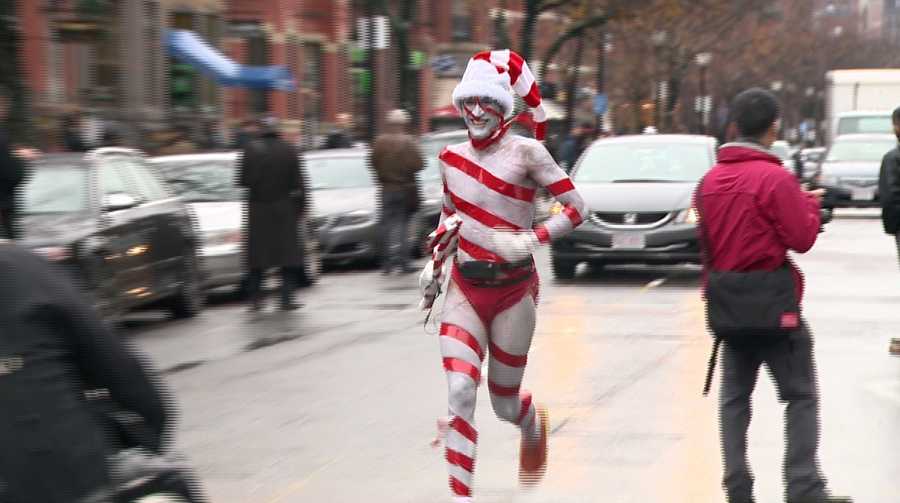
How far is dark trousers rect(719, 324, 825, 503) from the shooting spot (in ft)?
21.4

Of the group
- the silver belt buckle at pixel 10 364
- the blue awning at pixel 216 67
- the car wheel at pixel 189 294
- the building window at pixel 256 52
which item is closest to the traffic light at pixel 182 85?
the blue awning at pixel 216 67

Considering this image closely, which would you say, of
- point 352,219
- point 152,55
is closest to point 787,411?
point 352,219

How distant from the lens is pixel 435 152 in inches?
980

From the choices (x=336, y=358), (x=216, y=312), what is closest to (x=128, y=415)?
(x=336, y=358)

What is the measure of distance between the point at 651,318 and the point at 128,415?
10931mm

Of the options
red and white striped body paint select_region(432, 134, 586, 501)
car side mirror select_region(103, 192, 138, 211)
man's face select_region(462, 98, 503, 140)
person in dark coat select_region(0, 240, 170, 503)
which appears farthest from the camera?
car side mirror select_region(103, 192, 138, 211)

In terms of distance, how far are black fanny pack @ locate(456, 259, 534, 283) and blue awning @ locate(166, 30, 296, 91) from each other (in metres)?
29.0

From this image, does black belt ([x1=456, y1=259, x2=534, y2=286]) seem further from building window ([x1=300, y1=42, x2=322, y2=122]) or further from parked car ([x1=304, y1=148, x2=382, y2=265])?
building window ([x1=300, y1=42, x2=322, y2=122])

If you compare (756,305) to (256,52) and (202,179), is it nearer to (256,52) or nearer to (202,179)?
(202,179)

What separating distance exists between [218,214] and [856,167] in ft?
56.4

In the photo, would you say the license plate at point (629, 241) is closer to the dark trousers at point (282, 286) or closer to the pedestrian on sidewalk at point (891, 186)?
the dark trousers at point (282, 286)

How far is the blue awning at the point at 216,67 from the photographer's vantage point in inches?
1390

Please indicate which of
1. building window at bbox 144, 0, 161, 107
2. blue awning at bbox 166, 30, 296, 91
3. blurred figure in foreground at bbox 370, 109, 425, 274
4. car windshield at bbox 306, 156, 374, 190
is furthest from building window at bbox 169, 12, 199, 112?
blurred figure in foreground at bbox 370, 109, 425, 274

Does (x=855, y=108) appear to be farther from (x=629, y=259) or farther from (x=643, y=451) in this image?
(x=643, y=451)
